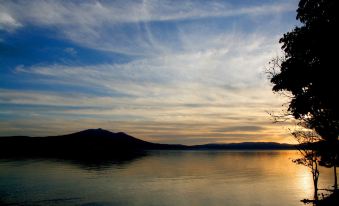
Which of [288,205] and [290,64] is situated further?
[288,205]

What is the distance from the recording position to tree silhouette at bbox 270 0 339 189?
69.4 feet

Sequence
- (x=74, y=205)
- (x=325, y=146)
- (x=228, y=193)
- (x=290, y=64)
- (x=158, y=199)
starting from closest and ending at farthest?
1. (x=290, y=64)
2. (x=325, y=146)
3. (x=74, y=205)
4. (x=158, y=199)
5. (x=228, y=193)

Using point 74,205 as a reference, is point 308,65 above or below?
above

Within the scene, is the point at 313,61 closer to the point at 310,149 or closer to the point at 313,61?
the point at 313,61

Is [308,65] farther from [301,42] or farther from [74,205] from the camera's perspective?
[74,205]

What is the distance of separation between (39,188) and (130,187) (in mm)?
21043

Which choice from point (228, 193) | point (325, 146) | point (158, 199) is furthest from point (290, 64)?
point (228, 193)

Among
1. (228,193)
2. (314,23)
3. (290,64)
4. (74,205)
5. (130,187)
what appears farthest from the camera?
(130,187)

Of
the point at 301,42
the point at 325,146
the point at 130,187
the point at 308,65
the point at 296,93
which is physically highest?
the point at 301,42

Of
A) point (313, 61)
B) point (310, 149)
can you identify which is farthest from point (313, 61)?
point (310, 149)

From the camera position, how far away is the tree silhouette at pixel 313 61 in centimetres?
2114

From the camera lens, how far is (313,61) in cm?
2277

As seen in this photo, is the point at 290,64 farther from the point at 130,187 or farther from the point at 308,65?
the point at 130,187

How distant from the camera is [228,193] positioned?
69.9 metres
